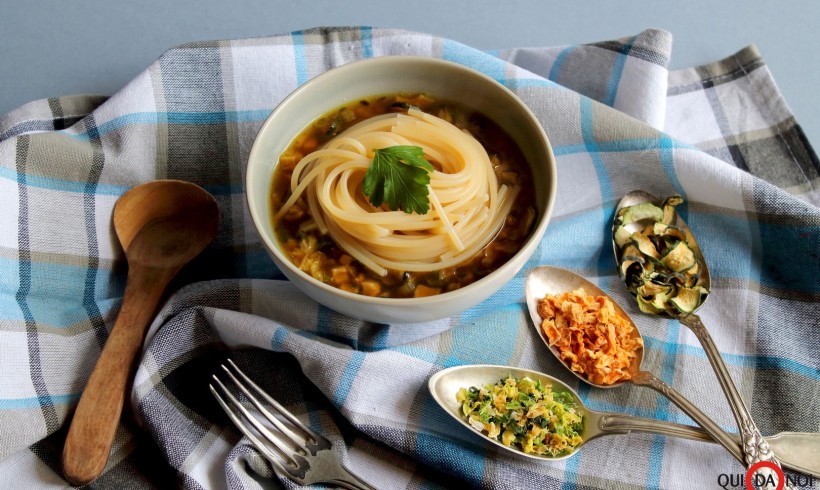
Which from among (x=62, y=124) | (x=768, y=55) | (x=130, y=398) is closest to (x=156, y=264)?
(x=130, y=398)

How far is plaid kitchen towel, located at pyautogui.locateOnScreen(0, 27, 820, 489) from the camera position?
3217 mm

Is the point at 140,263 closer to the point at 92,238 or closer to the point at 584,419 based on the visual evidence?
the point at 92,238

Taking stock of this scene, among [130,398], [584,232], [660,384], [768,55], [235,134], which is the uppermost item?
[768,55]

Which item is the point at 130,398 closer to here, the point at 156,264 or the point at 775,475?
the point at 156,264

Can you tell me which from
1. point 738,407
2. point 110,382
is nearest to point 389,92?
point 110,382

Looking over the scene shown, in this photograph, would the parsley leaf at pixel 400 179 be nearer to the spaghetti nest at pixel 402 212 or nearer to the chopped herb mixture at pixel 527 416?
the spaghetti nest at pixel 402 212

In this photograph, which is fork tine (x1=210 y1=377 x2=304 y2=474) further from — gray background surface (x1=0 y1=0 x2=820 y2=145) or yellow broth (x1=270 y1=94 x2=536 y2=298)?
gray background surface (x1=0 y1=0 x2=820 y2=145)

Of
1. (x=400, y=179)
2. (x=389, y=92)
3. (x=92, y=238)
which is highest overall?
(x=389, y=92)

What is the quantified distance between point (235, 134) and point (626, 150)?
1952mm

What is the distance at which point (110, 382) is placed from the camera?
328 centimetres

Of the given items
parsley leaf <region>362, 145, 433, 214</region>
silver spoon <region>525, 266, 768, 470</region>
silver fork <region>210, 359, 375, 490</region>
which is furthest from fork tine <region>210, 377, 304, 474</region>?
silver spoon <region>525, 266, 768, 470</region>

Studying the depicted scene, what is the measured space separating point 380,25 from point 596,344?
2.44m

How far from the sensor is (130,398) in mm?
3340

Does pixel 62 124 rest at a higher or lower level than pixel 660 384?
higher
